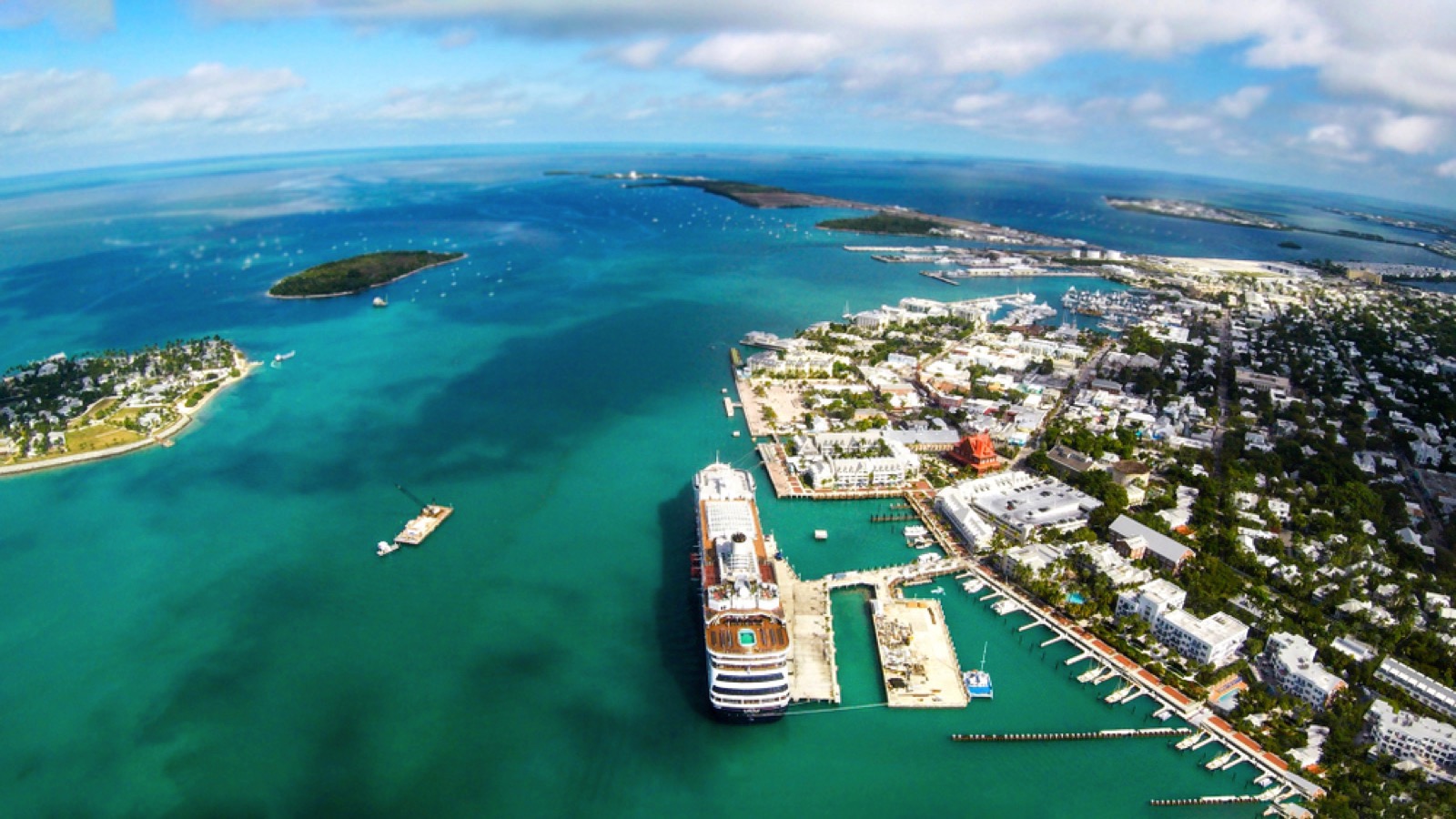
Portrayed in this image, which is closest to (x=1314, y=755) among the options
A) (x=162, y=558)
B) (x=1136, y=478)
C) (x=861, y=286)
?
(x=1136, y=478)

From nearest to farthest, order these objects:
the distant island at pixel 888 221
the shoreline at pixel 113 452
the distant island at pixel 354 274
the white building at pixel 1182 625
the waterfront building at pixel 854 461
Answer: the white building at pixel 1182 625, the waterfront building at pixel 854 461, the shoreline at pixel 113 452, the distant island at pixel 354 274, the distant island at pixel 888 221

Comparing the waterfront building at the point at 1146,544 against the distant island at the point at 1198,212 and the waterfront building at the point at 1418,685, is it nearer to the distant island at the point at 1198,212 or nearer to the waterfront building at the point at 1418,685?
the waterfront building at the point at 1418,685

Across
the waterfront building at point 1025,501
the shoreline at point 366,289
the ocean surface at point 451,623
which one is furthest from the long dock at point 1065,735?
the shoreline at point 366,289

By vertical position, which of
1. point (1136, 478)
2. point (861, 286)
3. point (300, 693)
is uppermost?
point (861, 286)

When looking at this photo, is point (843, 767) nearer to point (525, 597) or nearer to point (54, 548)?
point (525, 597)

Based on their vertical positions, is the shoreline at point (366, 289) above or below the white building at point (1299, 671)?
above

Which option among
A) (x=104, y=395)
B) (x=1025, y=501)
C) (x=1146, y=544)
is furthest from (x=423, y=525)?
(x=104, y=395)

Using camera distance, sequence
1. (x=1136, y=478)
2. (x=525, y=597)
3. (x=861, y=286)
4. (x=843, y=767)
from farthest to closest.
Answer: (x=861, y=286), (x=1136, y=478), (x=525, y=597), (x=843, y=767)
